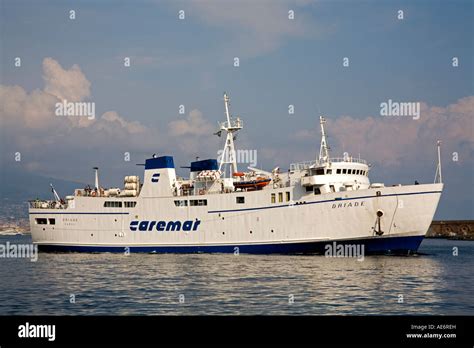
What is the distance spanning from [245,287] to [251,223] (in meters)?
15.4

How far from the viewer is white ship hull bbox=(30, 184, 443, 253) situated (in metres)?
34.1

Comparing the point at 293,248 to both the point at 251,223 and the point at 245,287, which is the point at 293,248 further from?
the point at 245,287

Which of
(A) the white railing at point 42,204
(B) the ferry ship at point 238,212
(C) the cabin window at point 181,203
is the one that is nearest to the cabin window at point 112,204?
(B) the ferry ship at point 238,212

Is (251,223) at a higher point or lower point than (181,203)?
lower

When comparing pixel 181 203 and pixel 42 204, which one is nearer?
pixel 181 203

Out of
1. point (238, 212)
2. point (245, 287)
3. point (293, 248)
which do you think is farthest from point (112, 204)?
point (245, 287)

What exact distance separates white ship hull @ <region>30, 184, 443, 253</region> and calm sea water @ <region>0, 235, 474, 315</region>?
1868 mm

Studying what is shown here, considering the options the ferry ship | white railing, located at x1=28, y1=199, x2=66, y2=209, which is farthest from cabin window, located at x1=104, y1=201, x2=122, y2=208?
white railing, located at x1=28, y1=199, x2=66, y2=209

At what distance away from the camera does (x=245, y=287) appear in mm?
23062

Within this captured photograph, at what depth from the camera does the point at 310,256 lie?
36281 millimetres

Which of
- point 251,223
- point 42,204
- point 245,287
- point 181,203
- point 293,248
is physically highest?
point 42,204
